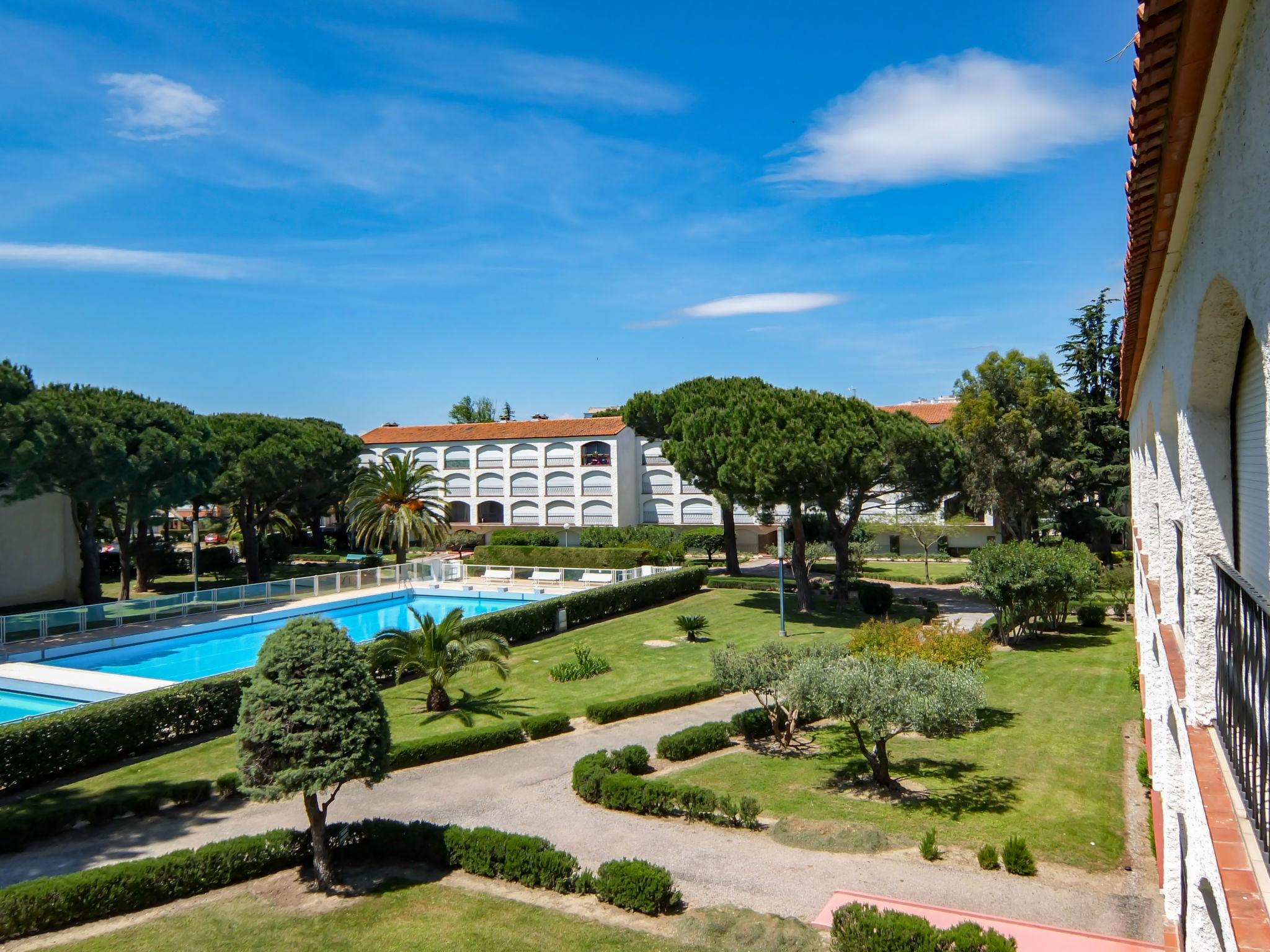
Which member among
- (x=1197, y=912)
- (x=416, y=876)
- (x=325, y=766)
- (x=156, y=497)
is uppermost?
(x=156, y=497)

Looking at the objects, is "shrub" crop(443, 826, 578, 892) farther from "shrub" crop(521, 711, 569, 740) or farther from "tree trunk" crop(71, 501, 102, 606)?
"tree trunk" crop(71, 501, 102, 606)

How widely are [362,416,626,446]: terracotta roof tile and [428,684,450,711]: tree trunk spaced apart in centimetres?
3966

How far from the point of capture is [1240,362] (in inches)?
176

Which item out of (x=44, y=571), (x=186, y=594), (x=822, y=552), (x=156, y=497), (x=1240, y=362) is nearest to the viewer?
(x=1240, y=362)

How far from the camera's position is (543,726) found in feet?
59.3

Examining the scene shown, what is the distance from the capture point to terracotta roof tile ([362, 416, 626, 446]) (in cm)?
6009

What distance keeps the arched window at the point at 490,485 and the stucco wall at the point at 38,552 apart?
29.9m

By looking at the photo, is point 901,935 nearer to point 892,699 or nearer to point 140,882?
point 892,699

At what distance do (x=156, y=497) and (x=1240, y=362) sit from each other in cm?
3477

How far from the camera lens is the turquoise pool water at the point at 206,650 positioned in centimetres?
2542

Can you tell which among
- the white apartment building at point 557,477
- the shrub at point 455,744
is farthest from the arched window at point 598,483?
the shrub at point 455,744

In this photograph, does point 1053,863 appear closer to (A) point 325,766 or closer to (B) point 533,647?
(A) point 325,766

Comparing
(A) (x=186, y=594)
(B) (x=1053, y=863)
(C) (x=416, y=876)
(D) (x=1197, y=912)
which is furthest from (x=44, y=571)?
(D) (x=1197, y=912)

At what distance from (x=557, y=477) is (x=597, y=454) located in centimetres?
358
